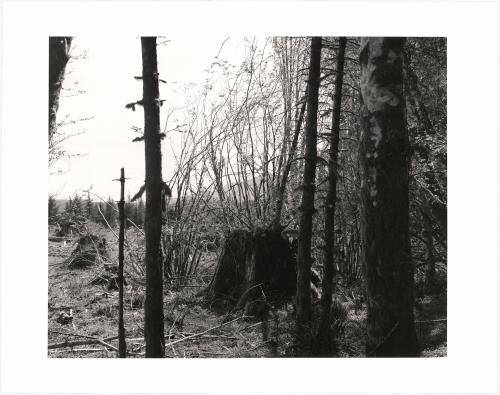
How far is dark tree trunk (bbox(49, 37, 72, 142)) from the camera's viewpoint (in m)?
3.61

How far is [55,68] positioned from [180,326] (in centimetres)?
241

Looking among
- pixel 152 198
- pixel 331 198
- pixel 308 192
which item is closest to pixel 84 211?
pixel 152 198

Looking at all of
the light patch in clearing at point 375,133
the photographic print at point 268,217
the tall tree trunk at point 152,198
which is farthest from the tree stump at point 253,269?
the light patch in clearing at point 375,133

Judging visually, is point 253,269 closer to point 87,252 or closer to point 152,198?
point 87,252

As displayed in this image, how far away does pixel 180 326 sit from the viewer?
15.0 feet

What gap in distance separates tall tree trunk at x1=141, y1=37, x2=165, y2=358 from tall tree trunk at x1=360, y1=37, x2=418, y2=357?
4.55 feet

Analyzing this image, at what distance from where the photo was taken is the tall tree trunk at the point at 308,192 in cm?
420

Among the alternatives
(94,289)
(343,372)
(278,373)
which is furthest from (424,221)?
(94,289)

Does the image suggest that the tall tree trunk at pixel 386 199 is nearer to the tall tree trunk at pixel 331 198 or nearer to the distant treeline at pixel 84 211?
the tall tree trunk at pixel 331 198

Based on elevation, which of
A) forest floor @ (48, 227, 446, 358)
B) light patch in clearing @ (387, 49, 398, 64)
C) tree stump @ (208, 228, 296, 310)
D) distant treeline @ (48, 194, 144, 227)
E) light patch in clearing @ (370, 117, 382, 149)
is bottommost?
forest floor @ (48, 227, 446, 358)

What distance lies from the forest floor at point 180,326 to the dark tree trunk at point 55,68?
1.07 metres

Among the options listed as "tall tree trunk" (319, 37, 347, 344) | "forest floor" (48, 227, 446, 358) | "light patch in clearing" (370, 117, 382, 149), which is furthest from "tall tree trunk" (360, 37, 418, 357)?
"tall tree trunk" (319, 37, 347, 344)

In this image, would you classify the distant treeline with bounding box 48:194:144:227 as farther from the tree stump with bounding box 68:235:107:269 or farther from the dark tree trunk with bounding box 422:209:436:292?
the dark tree trunk with bounding box 422:209:436:292

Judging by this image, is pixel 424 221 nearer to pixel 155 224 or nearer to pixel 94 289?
pixel 155 224
